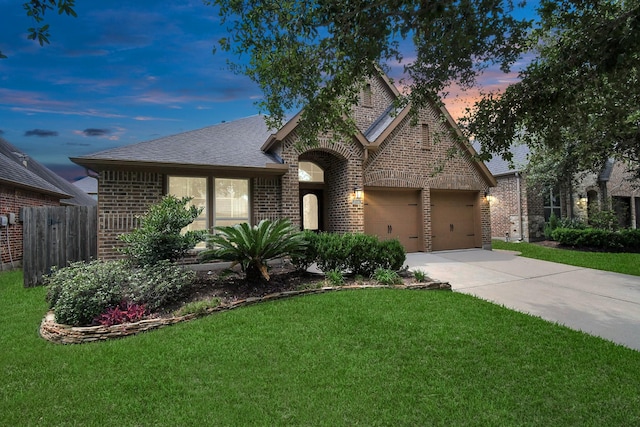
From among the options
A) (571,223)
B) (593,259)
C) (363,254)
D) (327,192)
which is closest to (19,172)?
(327,192)

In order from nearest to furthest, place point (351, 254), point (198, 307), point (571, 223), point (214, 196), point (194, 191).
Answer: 1. point (198, 307)
2. point (351, 254)
3. point (194, 191)
4. point (214, 196)
5. point (571, 223)

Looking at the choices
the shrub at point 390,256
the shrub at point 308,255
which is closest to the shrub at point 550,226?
the shrub at point 390,256

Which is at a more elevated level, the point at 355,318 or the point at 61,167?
the point at 61,167

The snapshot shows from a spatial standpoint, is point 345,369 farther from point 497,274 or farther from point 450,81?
point 497,274

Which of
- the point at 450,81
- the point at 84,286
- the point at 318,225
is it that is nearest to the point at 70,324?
the point at 84,286

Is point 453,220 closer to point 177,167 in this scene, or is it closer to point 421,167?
point 421,167

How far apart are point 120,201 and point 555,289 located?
10.7 meters

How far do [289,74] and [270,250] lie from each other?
318cm

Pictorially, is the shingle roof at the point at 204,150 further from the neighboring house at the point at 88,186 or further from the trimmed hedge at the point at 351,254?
the neighboring house at the point at 88,186

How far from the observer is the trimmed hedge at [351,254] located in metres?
7.01

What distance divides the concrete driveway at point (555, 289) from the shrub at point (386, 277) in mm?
1342

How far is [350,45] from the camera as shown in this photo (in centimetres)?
387

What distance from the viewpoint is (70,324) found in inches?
187

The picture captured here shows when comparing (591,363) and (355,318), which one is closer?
(591,363)
